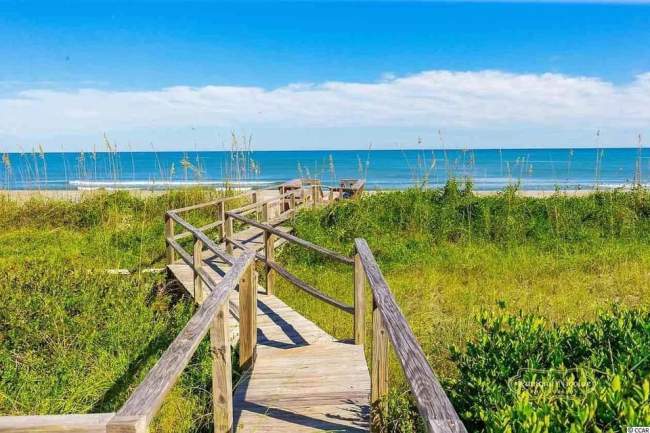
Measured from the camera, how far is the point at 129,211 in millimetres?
14336

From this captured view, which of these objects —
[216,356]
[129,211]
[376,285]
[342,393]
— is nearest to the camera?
[216,356]

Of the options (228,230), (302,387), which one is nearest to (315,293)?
(302,387)

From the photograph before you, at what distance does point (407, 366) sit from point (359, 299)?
2.86 m

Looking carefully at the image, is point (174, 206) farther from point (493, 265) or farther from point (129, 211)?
point (493, 265)

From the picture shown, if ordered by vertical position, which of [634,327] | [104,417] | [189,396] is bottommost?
[189,396]

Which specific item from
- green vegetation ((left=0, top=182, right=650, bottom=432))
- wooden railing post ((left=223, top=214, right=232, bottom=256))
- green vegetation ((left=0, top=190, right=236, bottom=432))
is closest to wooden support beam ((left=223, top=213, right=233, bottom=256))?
wooden railing post ((left=223, top=214, right=232, bottom=256))

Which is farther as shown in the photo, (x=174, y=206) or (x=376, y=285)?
(x=174, y=206)

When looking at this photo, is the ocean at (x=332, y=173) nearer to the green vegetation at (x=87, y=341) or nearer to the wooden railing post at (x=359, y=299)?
the green vegetation at (x=87, y=341)

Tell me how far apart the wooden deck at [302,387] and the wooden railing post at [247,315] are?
0.50 feet

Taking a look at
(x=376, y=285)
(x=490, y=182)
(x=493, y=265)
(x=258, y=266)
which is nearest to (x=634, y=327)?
(x=376, y=285)

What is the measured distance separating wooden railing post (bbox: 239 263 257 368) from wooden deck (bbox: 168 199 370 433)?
15 cm

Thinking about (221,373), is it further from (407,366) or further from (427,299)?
(427,299)

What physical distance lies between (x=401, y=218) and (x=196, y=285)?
6727 mm

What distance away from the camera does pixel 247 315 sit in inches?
179
